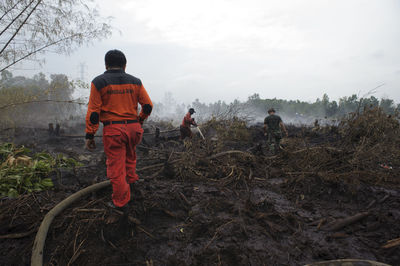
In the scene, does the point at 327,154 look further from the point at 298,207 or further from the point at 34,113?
the point at 34,113

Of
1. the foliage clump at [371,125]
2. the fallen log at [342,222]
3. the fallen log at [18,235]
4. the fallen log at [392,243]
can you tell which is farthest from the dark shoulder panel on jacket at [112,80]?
the foliage clump at [371,125]

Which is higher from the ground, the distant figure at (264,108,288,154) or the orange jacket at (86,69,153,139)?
the orange jacket at (86,69,153,139)

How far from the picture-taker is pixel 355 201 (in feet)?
11.9

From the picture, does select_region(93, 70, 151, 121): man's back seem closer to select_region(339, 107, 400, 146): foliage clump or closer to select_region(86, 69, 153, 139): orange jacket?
select_region(86, 69, 153, 139): orange jacket

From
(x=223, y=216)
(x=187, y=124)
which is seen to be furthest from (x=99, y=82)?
(x=187, y=124)

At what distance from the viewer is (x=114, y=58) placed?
2.48 metres

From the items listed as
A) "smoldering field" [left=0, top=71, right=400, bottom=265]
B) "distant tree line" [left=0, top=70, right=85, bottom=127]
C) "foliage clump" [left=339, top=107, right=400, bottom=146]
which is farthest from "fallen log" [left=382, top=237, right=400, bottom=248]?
"distant tree line" [left=0, top=70, right=85, bottom=127]

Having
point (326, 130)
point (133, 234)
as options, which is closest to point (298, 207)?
point (133, 234)

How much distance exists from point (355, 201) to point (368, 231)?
3.48ft

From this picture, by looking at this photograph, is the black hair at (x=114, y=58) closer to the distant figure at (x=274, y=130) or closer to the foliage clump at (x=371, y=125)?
the distant figure at (x=274, y=130)

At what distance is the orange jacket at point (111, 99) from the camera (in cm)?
228

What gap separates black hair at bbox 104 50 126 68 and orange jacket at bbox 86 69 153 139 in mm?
94

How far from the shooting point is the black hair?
8.07 ft

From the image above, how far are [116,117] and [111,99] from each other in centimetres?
23
